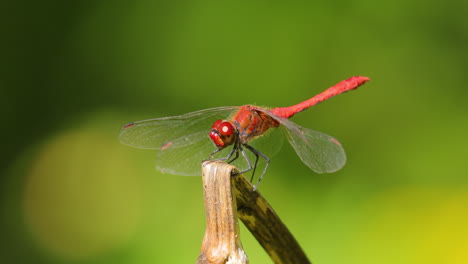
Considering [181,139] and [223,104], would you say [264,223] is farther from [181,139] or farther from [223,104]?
[223,104]

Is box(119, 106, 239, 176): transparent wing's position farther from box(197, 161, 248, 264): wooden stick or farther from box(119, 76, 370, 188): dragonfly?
box(197, 161, 248, 264): wooden stick

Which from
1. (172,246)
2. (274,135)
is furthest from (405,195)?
(172,246)

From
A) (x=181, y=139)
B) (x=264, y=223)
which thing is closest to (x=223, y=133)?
(x=181, y=139)

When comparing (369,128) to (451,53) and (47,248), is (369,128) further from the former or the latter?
(47,248)

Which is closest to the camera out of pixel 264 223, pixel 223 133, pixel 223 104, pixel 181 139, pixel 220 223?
pixel 220 223

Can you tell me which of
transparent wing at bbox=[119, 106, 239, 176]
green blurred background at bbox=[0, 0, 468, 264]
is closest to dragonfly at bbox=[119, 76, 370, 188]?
transparent wing at bbox=[119, 106, 239, 176]

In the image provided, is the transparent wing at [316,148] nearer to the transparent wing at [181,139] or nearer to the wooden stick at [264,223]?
the transparent wing at [181,139]

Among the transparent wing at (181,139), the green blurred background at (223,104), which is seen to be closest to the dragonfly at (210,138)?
the transparent wing at (181,139)
